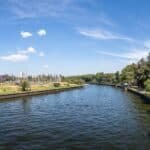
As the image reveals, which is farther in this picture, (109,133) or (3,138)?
(109,133)

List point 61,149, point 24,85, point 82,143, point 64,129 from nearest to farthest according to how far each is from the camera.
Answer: point 61,149 → point 82,143 → point 64,129 → point 24,85

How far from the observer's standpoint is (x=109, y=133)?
42250 millimetres

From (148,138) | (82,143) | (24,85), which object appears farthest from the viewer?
(24,85)

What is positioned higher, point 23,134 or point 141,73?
point 141,73

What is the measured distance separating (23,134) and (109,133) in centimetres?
1232

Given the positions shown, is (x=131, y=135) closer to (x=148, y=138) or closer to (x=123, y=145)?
(x=148, y=138)

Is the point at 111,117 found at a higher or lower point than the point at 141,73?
lower

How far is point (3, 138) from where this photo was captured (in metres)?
39.6

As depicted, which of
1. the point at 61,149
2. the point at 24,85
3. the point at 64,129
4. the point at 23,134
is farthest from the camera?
the point at 24,85

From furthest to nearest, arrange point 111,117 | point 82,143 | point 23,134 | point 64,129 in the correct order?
point 111,117 < point 64,129 < point 23,134 < point 82,143

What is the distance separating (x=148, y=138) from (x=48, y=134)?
45.4 ft

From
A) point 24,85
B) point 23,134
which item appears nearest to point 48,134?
point 23,134

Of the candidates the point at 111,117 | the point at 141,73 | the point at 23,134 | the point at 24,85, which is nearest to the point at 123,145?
the point at 23,134

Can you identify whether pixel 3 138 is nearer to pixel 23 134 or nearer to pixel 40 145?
pixel 23 134
